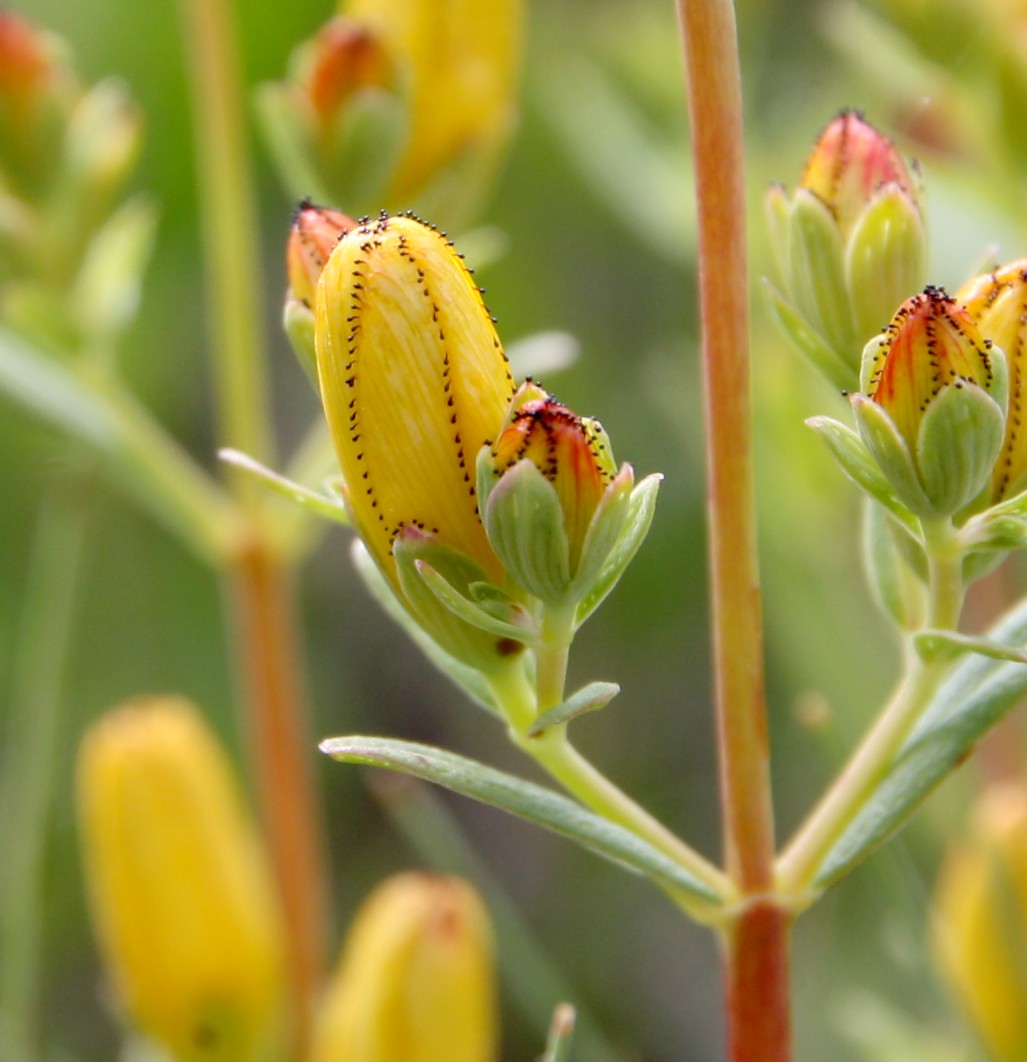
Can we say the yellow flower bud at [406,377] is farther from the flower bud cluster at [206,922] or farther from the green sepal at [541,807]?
the flower bud cluster at [206,922]

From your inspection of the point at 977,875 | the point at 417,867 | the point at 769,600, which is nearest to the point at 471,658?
the point at 977,875

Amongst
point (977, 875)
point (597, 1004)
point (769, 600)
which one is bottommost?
point (597, 1004)

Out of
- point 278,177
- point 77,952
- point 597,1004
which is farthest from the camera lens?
point 278,177

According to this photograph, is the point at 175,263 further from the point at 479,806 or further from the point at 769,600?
the point at 769,600

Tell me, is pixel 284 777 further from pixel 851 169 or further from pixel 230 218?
pixel 851 169

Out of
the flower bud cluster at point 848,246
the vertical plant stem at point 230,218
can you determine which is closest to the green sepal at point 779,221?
the flower bud cluster at point 848,246

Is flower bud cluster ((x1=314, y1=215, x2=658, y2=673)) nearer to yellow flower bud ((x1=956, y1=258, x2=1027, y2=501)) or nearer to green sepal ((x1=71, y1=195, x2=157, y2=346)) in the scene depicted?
yellow flower bud ((x1=956, y1=258, x2=1027, y2=501))
